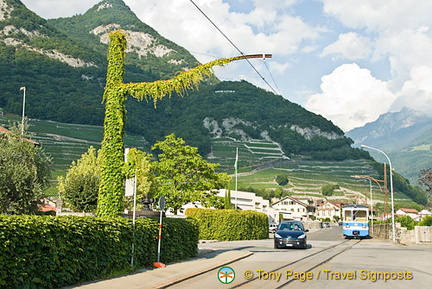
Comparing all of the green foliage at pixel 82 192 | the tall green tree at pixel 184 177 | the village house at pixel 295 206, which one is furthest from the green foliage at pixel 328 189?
the green foliage at pixel 82 192

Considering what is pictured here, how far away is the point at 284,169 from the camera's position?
637 feet

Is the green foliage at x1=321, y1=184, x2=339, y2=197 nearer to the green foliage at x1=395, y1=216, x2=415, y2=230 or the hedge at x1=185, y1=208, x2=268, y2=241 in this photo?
the green foliage at x1=395, y1=216, x2=415, y2=230

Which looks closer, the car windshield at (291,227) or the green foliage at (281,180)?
the car windshield at (291,227)

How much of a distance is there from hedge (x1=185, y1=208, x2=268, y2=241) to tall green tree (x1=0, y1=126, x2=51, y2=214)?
36.3ft

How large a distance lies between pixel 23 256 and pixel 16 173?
2315cm

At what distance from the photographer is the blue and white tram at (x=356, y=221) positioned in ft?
160

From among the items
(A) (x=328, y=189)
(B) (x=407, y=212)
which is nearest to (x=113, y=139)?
(B) (x=407, y=212)

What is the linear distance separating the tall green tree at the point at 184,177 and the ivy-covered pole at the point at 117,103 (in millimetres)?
26387

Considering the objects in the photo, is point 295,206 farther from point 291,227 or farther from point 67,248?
point 67,248

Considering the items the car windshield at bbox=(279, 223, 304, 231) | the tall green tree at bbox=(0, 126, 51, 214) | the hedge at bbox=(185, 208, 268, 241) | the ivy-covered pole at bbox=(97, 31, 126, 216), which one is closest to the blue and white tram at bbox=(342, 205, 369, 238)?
the hedge at bbox=(185, 208, 268, 241)

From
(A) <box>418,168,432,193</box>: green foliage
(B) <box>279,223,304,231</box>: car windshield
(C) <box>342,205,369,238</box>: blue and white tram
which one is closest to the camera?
(B) <box>279,223,304,231</box>: car windshield

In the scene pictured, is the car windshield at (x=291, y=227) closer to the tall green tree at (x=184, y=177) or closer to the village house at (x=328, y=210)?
the tall green tree at (x=184, y=177)

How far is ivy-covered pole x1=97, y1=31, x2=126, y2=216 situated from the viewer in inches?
631

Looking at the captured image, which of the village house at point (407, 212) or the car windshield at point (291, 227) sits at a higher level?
the village house at point (407, 212)
